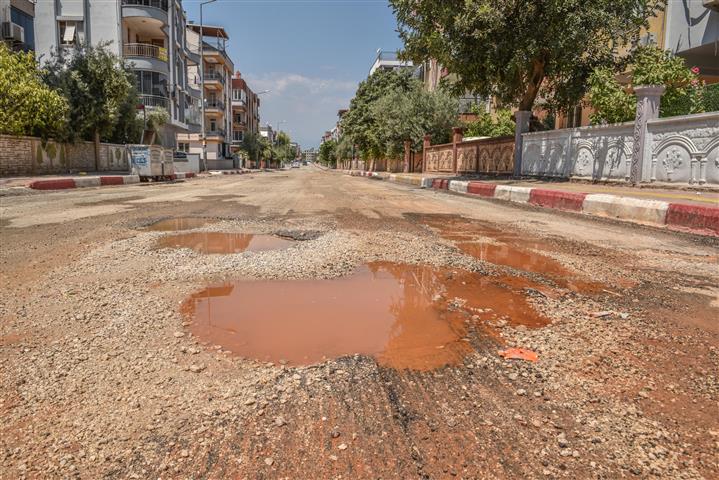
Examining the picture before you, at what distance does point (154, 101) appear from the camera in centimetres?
3531

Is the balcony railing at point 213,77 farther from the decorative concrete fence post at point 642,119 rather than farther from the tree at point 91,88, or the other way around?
the decorative concrete fence post at point 642,119

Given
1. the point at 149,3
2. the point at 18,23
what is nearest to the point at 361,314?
the point at 18,23

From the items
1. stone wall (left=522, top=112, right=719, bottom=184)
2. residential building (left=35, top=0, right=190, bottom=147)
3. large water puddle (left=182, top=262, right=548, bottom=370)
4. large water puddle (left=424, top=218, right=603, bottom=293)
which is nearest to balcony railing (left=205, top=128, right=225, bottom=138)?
residential building (left=35, top=0, right=190, bottom=147)

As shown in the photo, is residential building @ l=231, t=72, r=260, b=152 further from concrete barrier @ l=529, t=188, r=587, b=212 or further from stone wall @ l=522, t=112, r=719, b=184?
concrete barrier @ l=529, t=188, r=587, b=212

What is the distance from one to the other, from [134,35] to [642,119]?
118ft

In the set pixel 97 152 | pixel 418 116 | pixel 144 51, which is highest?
pixel 144 51

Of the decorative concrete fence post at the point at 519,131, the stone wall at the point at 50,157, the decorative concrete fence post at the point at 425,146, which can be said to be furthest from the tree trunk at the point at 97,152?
the decorative concrete fence post at the point at 519,131

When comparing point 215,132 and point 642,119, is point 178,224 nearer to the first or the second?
point 642,119

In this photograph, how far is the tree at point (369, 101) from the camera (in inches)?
1836

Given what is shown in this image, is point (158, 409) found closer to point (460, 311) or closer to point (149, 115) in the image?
point (460, 311)

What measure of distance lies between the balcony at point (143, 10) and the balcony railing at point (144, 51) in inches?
74.2

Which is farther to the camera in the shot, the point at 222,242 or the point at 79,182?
the point at 79,182

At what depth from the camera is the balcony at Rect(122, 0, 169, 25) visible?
3284 cm

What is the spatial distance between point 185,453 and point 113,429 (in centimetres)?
34
